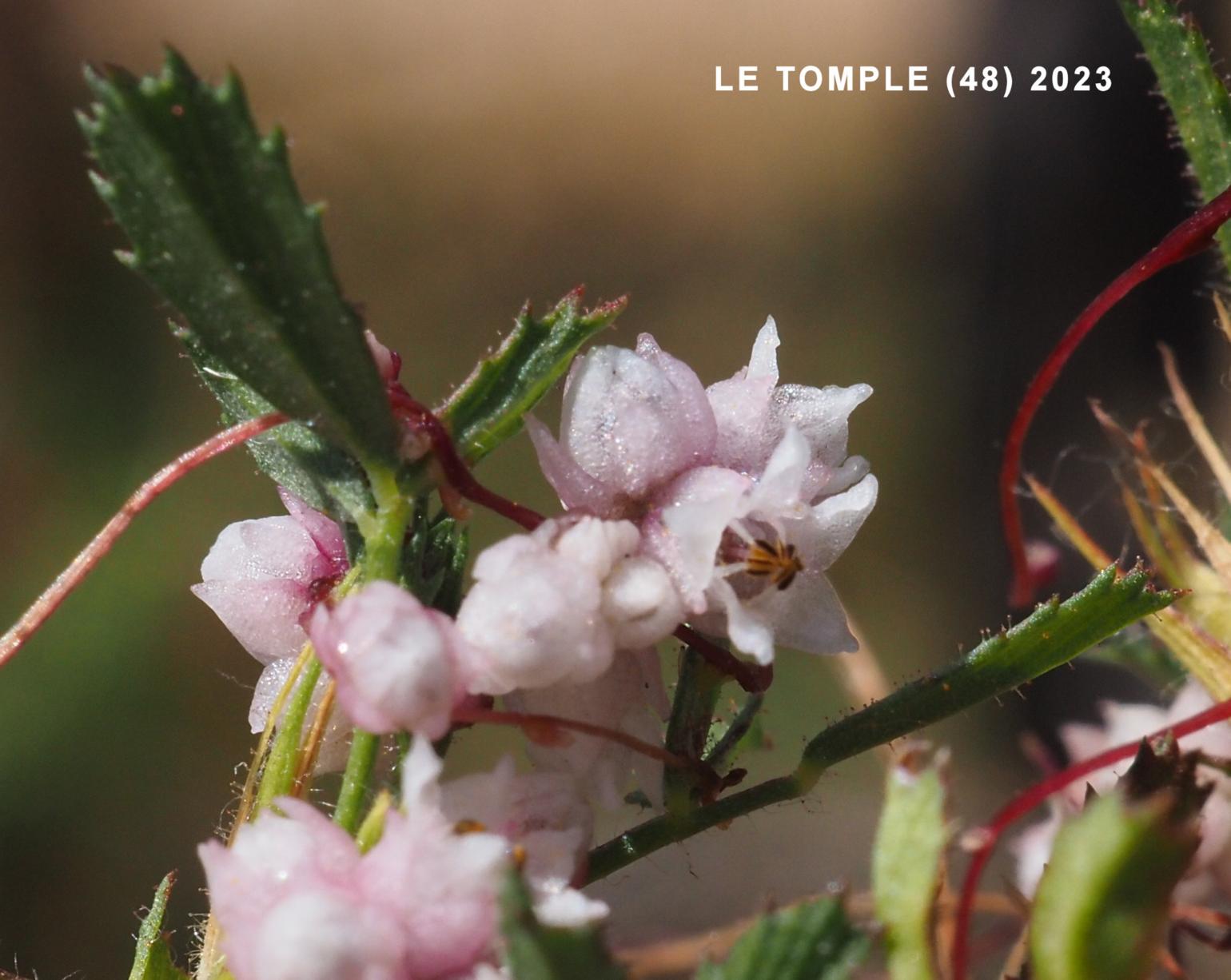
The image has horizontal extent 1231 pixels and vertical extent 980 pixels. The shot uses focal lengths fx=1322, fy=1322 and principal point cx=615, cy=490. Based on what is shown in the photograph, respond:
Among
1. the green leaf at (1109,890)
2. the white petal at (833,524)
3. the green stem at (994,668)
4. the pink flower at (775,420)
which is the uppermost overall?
the pink flower at (775,420)

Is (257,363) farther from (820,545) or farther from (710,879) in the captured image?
(710,879)

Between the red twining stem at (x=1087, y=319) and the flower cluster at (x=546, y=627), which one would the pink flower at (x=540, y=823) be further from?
the red twining stem at (x=1087, y=319)

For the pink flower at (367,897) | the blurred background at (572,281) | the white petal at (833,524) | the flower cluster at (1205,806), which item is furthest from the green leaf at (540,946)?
the blurred background at (572,281)

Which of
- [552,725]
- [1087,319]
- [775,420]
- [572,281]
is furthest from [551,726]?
[572,281]

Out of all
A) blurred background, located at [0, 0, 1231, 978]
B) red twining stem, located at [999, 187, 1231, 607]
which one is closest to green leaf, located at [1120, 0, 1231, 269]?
red twining stem, located at [999, 187, 1231, 607]

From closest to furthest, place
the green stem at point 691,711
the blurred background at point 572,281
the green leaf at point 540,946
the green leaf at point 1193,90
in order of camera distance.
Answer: the green leaf at point 540,946 < the green stem at point 691,711 < the green leaf at point 1193,90 < the blurred background at point 572,281

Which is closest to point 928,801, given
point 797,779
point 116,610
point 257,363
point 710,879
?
point 797,779

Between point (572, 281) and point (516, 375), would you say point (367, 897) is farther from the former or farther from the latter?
point (572, 281)

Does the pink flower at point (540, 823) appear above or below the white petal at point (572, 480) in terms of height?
below
